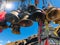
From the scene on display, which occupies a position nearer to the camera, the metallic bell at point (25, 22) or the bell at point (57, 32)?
the metallic bell at point (25, 22)

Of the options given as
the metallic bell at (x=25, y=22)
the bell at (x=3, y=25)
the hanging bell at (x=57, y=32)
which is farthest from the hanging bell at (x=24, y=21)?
the hanging bell at (x=57, y=32)

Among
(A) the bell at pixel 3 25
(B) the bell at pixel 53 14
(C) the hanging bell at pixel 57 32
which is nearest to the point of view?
(B) the bell at pixel 53 14

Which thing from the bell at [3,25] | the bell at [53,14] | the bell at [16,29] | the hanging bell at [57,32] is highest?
the bell at [53,14]

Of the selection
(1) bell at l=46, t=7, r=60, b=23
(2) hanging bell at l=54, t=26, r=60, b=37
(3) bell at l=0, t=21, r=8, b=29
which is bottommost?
(2) hanging bell at l=54, t=26, r=60, b=37

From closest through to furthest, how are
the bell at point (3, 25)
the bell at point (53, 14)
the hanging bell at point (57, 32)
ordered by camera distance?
1. the bell at point (53, 14)
2. the bell at point (3, 25)
3. the hanging bell at point (57, 32)

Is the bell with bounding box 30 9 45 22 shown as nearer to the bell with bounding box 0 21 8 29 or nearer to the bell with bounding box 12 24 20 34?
the bell with bounding box 12 24 20 34

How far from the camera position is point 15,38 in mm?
3613

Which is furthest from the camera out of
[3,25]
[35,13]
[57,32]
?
[57,32]

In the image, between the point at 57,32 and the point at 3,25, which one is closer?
the point at 3,25

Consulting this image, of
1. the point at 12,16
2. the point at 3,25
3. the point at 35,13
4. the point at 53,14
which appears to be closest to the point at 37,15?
the point at 35,13

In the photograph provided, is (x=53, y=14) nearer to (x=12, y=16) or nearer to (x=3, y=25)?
(x=12, y=16)

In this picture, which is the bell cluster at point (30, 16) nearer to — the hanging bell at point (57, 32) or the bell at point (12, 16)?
the bell at point (12, 16)

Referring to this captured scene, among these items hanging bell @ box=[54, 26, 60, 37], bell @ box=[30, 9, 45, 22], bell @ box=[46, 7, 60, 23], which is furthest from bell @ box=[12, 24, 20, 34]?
hanging bell @ box=[54, 26, 60, 37]

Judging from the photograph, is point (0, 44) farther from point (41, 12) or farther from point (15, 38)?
point (41, 12)
